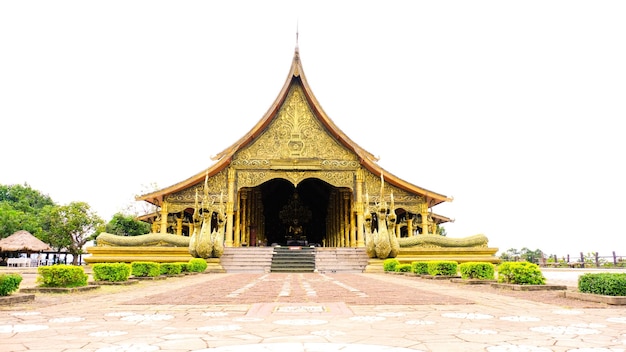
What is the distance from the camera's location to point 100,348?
8.86ft

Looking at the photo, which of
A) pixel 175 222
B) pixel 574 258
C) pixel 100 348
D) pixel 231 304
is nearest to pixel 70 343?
pixel 100 348

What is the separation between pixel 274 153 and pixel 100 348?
59.5ft

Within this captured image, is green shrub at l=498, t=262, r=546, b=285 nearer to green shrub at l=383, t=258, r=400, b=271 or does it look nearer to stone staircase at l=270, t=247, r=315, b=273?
green shrub at l=383, t=258, r=400, b=271

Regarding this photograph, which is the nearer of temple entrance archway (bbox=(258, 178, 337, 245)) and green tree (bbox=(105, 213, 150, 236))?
temple entrance archway (bbox=(258, 178, 337, 245))

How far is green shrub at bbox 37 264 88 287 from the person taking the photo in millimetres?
7477

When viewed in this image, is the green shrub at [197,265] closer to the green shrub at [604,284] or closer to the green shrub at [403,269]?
the green shrub at [403,269]

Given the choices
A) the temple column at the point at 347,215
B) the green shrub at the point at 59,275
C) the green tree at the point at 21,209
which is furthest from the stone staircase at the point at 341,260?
the green tree at the point at 21,209

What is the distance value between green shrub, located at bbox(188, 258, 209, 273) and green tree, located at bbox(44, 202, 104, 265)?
68.0 feet

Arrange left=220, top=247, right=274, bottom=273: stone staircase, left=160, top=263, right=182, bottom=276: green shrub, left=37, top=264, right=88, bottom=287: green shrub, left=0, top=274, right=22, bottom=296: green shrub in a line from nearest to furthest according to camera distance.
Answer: left=0, top=274, right=22, bottom=296: green shrub < left=37, top=264, right=88, bottom=287: green shrub < left=160, top=263, right=182, bottom=276: green shrub < left=220, top=247, right=274, bottom=273: stone staircase

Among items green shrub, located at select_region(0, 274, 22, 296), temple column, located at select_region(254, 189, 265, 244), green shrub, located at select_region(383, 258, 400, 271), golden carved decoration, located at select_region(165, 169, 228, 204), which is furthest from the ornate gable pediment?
green shrub, located at select_region(0, 274, 22, 296)

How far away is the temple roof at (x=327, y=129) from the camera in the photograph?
20.0 metres

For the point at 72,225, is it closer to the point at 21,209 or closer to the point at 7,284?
the point at 21,209

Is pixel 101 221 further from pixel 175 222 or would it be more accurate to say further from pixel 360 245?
pixel 360 245

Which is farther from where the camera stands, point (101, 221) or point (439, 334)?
point (101, 221)
